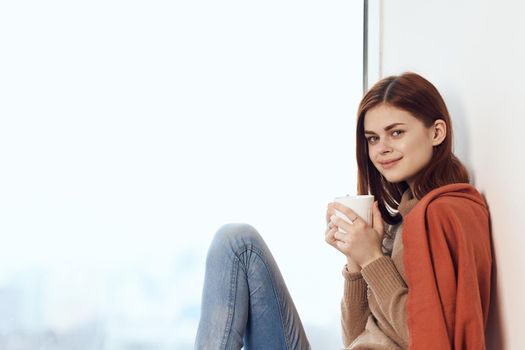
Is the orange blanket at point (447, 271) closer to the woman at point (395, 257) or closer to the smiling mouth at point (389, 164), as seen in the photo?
the woman at point (395, 257)

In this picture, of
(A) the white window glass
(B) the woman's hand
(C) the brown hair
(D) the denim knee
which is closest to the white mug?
(B) the woman's hand

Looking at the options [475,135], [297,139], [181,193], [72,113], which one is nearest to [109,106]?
[72,113]

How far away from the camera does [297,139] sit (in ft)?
6.28

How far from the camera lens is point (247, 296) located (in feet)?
4.71

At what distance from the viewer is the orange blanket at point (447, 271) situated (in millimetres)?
1028

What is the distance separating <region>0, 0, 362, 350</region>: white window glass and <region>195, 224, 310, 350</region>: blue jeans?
0.45 metres

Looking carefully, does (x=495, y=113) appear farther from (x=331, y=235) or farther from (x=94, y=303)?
(x=94, y=303)

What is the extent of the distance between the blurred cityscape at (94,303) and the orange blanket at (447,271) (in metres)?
0.92

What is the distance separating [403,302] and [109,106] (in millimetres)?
1086

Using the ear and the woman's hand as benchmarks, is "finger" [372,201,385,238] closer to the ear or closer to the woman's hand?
the woman's hand

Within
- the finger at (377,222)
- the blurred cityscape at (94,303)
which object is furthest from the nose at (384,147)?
the blurred cityscape at (94,303)

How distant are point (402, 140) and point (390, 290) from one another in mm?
284

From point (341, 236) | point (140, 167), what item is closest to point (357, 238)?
point (341, 236)

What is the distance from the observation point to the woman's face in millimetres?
1254
